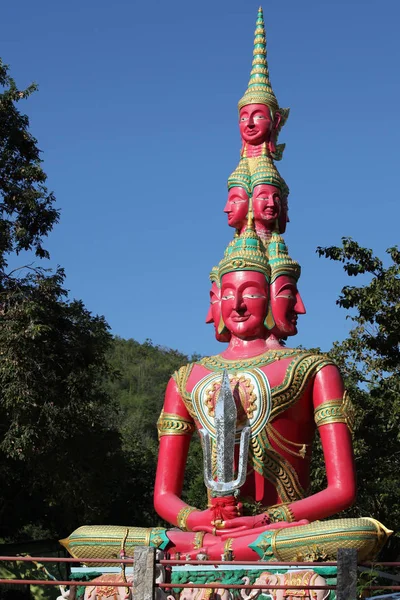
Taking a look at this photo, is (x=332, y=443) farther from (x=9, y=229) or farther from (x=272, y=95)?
(x=9, y=229)

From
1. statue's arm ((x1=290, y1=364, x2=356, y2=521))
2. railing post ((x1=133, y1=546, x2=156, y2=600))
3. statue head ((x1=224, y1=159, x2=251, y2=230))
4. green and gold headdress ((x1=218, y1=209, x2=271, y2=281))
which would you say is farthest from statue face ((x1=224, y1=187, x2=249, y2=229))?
railing post ((x1=133, y1=546, x2=156, y2=600))

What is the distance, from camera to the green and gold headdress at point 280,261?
11375mm

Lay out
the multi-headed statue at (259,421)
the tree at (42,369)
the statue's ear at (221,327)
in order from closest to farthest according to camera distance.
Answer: the multi-headed statue at (259,421)
the statue's ear at (221,327)
the tree at (42,369)

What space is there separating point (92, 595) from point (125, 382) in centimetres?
4345

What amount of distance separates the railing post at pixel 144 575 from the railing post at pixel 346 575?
1318 mm

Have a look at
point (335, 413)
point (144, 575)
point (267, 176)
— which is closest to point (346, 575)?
point (144, 575)

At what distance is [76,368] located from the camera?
53.8 feet

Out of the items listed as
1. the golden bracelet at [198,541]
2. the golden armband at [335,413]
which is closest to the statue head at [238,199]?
the golden armband at [335,413]

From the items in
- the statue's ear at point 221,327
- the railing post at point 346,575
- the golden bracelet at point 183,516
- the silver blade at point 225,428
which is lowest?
the railing post at point 346,575

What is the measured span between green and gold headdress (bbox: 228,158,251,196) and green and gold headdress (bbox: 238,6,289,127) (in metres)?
0.84

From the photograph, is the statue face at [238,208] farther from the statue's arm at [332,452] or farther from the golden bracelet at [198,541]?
the golden bracelet at [198,541]

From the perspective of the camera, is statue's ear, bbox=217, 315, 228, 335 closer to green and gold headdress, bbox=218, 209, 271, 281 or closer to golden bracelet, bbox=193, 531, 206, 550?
green and gold headdress, bbox=218, 209, 271, 281

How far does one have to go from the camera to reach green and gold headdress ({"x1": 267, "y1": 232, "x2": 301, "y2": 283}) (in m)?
11.4

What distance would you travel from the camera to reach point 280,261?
1145 cm
